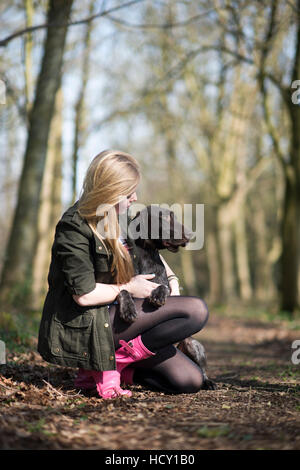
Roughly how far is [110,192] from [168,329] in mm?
1109

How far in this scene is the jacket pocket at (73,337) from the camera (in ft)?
11.8

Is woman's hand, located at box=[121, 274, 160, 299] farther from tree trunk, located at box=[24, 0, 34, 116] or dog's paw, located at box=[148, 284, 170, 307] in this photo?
tree trunk, located at box=[24, 0, 34, 116]

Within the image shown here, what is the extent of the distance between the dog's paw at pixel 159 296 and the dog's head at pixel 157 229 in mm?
500

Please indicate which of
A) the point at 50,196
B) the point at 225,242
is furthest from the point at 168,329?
the point at 225,242

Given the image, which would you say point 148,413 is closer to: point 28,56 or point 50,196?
point 28,56

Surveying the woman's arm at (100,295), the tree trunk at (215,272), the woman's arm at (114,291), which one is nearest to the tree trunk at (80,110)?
the tree trunk at (215,272)

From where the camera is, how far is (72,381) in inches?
173

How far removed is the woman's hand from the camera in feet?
12.6

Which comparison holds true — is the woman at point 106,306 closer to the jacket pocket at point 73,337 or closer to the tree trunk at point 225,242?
the jacket pocket at point 73,337

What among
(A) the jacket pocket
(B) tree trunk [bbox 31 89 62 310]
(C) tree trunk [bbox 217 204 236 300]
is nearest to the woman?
(A) the jacket pocket

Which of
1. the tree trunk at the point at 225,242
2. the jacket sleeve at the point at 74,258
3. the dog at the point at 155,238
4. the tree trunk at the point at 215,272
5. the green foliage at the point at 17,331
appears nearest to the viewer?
the jacket sleeve at the point at 74,258

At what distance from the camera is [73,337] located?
3.60m
